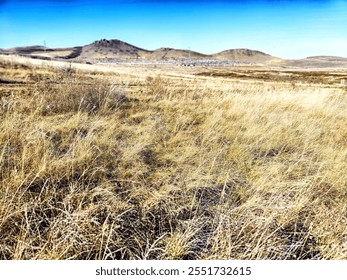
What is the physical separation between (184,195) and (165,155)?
0.88m

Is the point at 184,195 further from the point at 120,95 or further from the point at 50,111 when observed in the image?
the point at 120,95

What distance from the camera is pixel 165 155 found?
3129mm

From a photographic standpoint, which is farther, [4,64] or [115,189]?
[4,64]

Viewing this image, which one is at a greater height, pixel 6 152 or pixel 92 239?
pixel 6 152

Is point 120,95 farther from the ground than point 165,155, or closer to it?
farther from the ground

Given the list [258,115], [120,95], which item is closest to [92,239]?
[258,115]

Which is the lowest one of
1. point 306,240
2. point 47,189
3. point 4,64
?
point 306,240

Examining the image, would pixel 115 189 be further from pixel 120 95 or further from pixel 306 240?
pixel 120 95

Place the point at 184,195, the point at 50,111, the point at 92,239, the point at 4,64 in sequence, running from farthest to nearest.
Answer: the point at 4,64, the point at 50,111, the point at 184,195, the point at 92,239

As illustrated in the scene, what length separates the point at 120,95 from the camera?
6.21 meters
